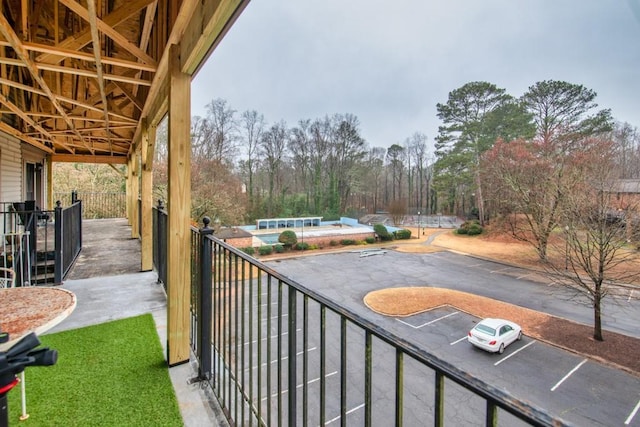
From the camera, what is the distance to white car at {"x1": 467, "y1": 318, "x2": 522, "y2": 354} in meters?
7.12

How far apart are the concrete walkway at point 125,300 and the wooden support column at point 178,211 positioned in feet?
0.84

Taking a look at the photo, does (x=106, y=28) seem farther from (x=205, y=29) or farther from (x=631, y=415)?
(x=631, y=415)

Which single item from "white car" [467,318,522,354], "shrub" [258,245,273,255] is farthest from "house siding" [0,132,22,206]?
"shrub" [258,245,273,255]

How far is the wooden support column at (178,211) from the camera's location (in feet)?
7.17

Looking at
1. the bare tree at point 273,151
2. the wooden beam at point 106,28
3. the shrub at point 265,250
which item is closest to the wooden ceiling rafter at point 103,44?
the wooden beam at point 106,28

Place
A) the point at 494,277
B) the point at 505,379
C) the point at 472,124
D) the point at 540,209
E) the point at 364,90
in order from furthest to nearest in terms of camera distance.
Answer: the point at 364,90, the point at 472,124, the point at 540,209, the point at 494,277, the point at 505,379

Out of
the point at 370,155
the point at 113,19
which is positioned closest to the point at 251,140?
the point at 370,155

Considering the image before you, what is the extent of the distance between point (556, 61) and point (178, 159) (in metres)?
29.0

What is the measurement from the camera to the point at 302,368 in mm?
1908

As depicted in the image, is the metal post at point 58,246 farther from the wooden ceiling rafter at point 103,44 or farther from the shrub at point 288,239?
the shrub at point 288,239

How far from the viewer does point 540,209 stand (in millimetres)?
14719

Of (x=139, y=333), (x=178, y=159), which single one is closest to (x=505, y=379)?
(x=139, y=333)

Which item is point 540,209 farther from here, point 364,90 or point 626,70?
point 364,90

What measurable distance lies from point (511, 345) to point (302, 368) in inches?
320
